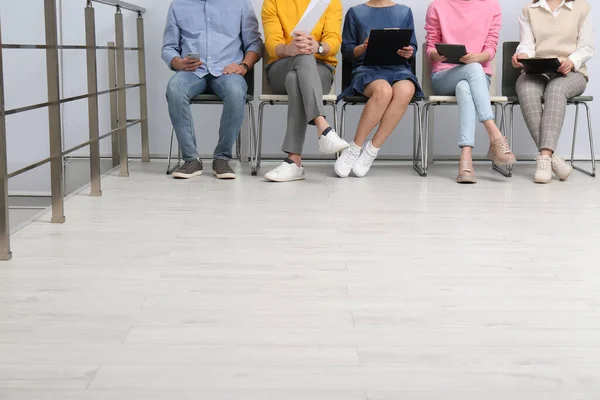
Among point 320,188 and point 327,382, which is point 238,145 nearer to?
point 320,188

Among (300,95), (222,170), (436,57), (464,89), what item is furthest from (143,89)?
(464,89)

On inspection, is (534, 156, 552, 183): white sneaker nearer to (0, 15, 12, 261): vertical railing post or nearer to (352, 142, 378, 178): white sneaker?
(352, 142, 378, 178): white sneaker

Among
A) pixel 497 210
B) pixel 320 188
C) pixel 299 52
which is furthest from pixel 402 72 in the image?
pixel 497 210

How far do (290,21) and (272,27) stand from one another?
3.8 inches

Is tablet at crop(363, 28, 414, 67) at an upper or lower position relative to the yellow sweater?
lower

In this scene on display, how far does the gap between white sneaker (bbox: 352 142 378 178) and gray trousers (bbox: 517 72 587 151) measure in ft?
2.63

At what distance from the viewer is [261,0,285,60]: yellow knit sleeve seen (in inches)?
165

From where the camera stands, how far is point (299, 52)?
4.07m

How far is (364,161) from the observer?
421 centimetres

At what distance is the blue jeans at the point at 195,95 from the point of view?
4113 mm

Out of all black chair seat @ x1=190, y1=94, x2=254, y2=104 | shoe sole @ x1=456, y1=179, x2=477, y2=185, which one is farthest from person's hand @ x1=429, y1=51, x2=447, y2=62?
black chair seat @ x1=190, y1=94, x2=254, y2=104

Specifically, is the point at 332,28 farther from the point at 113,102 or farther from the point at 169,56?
the point at 113,102

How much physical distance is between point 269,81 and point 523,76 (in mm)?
1309

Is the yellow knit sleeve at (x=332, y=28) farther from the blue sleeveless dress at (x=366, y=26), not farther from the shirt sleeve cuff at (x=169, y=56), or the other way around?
the shirt sleeve cuff at (x=169, y=56)
